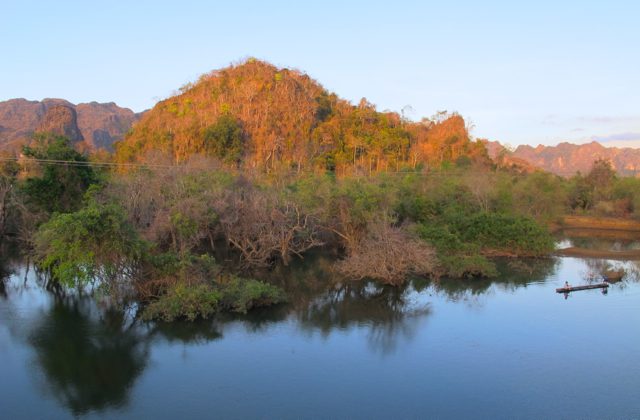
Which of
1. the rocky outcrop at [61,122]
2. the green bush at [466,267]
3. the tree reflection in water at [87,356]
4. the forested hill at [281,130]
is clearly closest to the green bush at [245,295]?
the tree reflection in water at [87,356]

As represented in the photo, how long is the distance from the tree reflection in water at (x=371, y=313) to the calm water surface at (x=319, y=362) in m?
0.08

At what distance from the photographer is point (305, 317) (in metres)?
19.9

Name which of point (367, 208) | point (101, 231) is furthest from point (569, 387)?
point (367, 208)

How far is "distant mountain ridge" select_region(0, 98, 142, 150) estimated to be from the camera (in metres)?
86.2

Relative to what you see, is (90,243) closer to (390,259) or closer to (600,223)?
(390,259)

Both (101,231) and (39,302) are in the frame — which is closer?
(101,231)

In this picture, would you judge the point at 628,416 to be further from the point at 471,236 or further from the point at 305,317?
the point at 471,236

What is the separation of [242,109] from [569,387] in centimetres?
5206

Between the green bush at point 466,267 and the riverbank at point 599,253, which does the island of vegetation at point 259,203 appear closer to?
the green bush at point 466,267

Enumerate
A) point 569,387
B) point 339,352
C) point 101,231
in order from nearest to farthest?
point 569,387
point 339,352
point 101,231

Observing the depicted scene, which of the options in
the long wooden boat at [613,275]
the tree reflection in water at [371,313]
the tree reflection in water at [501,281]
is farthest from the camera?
the long wooden boat at [613,275]

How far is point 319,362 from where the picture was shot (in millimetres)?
15570

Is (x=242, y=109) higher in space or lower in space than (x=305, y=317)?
higher

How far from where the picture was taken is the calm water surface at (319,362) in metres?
13.0
